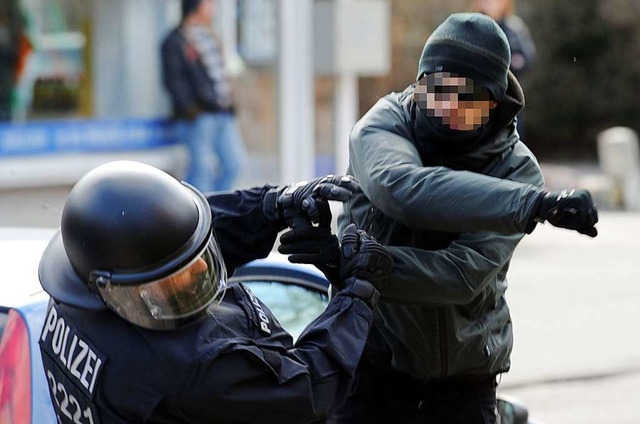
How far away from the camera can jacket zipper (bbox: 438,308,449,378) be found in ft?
9.17

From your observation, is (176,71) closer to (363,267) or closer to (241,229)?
(241,229)

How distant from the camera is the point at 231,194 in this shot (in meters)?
2.93

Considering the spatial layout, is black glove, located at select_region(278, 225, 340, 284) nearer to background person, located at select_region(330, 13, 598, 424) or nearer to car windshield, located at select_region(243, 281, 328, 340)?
background person, located at select_region(330, 13, 598, 424)

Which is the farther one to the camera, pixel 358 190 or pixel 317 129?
pixel 317 129

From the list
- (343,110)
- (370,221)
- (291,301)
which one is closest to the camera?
(370,221)

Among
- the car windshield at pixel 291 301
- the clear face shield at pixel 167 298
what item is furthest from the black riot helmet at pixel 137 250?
the car windshield at pixel 291 301

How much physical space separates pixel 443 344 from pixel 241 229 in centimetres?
54

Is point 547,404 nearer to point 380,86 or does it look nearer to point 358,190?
point 358,190

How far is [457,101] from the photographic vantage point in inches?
104

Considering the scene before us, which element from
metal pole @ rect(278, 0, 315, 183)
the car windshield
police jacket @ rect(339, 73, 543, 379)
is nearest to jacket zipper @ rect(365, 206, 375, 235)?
police jacket @ rect(339, 73, 543, 379)

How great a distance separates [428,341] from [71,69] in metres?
6.57

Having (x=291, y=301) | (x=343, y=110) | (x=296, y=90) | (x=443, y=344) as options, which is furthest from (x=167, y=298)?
(x=343, y=110)

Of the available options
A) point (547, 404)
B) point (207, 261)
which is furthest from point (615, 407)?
point (207, 261)

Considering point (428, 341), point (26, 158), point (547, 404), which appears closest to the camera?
point (428, 341)
